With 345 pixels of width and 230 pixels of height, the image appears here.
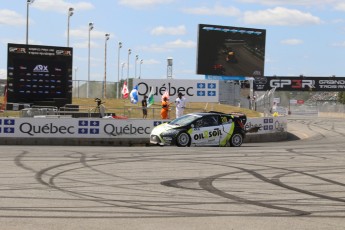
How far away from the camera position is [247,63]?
155 feet

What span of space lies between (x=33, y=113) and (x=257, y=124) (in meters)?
10.4

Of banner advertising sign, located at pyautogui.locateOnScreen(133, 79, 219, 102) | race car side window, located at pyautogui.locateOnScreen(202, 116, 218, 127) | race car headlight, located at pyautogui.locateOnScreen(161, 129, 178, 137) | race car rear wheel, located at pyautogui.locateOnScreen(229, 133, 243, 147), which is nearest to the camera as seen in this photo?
race car headlight, located at pyautogui.locateOnScreen(161, 129, 178, 137)

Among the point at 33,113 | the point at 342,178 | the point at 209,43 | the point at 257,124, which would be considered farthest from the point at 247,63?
the point at 342,178

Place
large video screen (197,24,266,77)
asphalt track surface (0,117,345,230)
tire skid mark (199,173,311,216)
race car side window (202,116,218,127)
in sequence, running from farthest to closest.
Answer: large video screen (197,24,266,77) → race car side window (202,116,218,127) → tire skid mark (199,173,311,216) → asphalt track surface (0,117,345,230)

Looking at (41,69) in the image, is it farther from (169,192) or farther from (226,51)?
(169,192)

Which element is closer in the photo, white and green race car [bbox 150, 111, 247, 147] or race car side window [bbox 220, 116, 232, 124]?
white and green race car [bbox 150, 111, 247, 147]

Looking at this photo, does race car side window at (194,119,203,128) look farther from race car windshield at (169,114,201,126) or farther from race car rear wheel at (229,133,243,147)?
race car rear wheel at (229,133,243,147)

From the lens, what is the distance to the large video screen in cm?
4606

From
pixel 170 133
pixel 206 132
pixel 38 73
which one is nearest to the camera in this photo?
pixel 170 133

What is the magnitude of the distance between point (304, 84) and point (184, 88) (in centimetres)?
5402

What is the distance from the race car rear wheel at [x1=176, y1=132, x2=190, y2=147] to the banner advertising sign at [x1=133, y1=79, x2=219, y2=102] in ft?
40.8

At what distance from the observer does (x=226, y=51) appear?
4647 centimetres

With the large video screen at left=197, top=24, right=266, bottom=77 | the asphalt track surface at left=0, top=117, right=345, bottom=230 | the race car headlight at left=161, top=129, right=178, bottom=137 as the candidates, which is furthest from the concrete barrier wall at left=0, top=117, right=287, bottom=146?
the large video screen at left=197, top=24, right=266, bottom=77

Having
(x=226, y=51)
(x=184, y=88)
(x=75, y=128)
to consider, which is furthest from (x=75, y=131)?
(x=226, y=51)
